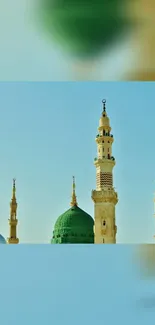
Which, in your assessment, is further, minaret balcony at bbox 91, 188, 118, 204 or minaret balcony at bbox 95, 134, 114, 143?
minaret balcony at bbox 95, 134, 114, 143

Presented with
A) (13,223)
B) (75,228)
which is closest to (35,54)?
(75,228)

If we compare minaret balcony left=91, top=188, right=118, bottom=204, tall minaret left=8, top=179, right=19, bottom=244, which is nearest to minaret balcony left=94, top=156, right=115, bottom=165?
minaret balcony left=91, top=188, right=118, bottom=204

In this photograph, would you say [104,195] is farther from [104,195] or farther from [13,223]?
[13,223]

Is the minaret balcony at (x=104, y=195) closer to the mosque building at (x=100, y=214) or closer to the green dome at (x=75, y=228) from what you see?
the mosque building at (x=100, y=214)

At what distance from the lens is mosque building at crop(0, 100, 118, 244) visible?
20.2 m
